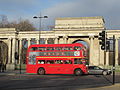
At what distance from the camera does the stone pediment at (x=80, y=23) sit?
193 ft

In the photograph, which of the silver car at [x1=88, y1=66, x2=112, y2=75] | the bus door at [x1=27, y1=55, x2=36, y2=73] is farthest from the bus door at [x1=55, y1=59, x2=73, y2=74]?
the silver car at [x1=88, y1=66, x2=112, y2=75]

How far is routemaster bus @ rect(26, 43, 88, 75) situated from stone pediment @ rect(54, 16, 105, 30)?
81.1ft

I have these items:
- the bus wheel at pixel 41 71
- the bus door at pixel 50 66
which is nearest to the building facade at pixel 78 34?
the bus wheel at pixel 41 71


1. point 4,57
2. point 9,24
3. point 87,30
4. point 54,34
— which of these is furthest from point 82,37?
point 9,24

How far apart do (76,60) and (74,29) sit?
2573cm

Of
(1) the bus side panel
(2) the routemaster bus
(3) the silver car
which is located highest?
(2) the routemaster bus

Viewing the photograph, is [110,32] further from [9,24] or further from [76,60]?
[9,24]

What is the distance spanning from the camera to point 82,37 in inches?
2399

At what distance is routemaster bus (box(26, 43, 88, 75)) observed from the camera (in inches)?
1350

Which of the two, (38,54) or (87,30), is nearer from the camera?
(38,54)

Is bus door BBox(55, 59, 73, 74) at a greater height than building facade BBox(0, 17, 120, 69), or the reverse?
building facade BBox(0, 17, 120, 69)

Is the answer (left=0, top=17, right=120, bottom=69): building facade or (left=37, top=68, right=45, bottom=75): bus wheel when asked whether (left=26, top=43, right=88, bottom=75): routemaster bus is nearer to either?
(left=37, top=68, right=45, bottom=75): bus wheel

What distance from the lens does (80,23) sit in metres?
59.8

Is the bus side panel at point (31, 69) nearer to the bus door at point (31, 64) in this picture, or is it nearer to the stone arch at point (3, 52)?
the bus door at point (31, 64)
